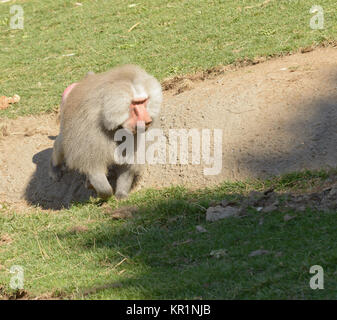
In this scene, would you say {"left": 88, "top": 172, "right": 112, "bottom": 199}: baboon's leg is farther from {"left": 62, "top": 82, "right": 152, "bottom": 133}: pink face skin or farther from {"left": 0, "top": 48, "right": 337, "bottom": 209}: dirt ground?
{"left": 62, "top": 82, "right": 152, "bottom": 133}: pink face skin

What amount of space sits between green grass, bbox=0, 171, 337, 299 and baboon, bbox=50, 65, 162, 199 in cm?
41

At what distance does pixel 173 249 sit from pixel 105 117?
1946mm

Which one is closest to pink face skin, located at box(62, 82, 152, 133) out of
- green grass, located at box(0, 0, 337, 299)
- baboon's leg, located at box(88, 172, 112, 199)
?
baboon's leg, located at box(88, 172, 112, 199)

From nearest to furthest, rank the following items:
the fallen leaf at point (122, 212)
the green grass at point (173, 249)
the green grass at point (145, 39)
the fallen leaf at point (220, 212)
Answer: the green grass at point (173, 249), the fallen leaf at point (220, 212), the fallen leaf at point (122, 212), the green grass at point (145, 39)

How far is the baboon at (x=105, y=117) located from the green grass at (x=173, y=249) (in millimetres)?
414

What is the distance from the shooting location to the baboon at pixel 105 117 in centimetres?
674

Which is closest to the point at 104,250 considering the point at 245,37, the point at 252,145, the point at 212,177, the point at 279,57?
the point at 212,177

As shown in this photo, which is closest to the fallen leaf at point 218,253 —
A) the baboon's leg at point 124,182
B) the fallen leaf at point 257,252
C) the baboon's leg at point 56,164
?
the fallen leaf at point 257,252

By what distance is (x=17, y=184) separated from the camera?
869 cm

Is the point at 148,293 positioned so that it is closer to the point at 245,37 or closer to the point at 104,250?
the point at 104,250

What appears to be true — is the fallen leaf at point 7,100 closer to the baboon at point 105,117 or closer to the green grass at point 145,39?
the green grass at point 145,39

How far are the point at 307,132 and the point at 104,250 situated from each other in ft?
9.25

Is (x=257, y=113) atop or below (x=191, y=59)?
below

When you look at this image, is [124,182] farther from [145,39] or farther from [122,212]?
[145,39]
